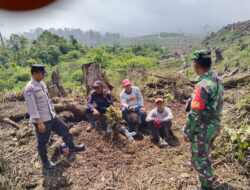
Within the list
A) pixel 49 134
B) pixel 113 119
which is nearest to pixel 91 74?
pixel 113 119

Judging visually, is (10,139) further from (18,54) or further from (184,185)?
(18,54)

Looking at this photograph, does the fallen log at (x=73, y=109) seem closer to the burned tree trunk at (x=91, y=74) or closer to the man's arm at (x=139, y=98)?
the burned tree trunk at (x=91, y=74)

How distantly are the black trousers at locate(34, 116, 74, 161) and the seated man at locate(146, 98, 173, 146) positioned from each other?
1579 millimetres

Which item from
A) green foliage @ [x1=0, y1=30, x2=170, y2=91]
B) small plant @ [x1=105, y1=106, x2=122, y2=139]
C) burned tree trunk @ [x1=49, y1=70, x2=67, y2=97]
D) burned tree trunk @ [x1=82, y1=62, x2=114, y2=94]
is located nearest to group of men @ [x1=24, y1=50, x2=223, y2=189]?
small plant @ [x1=105, y1=106, x2=122, y2=139]

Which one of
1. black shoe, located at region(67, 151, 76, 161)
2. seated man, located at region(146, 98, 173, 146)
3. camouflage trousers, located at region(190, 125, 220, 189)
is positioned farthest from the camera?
seated man, located at region(146, 98, 173, 146)

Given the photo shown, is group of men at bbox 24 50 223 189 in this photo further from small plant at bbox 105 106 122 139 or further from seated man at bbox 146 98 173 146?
small plant at bbox 105 106 122 139

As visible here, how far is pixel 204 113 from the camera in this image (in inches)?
127

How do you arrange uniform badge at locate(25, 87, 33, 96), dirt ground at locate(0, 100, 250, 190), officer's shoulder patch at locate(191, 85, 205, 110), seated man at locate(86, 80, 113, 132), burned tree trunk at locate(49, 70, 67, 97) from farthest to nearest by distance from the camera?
burned tree trunk at locate(49, 70, 67, 97) → seated man at locate(86, 80, 113, 132) → uniform badge at locate(25, 87, 33, 96) → dirt ground at locate(0, 100, 250, 190) → officer's shoulder patch at locate(191, 85, 205, 110)

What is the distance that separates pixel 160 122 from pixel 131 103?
0.90 m

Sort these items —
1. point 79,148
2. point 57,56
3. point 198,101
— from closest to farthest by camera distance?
point 198,101
point 79,148
point 57,56

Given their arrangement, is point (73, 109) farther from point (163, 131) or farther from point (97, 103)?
point (163, 131)

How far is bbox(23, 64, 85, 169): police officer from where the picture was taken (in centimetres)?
417

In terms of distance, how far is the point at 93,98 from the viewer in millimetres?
5930

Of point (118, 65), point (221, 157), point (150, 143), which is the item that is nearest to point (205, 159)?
point (221, 157)
